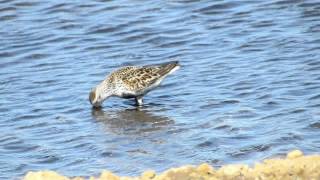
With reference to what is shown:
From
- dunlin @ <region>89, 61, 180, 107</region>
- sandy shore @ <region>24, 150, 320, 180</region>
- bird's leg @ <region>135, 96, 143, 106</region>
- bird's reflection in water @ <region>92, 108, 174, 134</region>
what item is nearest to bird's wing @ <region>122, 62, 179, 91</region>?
dunlin @ <region>89, 61, 180, 107</region>

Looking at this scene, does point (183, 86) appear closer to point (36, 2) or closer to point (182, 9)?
point (182, 9)

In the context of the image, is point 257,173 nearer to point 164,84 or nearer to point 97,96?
point 97,96

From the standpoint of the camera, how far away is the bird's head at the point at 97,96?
14797mm

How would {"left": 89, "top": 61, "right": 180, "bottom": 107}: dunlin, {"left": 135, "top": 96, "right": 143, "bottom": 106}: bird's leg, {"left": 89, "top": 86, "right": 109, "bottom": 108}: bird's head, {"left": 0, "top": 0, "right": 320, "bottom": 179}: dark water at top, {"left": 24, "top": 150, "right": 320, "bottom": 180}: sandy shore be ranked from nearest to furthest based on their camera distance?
{"left": 24, "top": 150, "right": 320, "bottom": 180}: sandy shore
{"left": 0, "top": 0, "right": 320, "bottom": 179}: dark water at top
{"left": 89, "top": 86, "right": 109, "bottom": 108}: bird's head
{"left": 89, "top": 61, "right": 180, "bottom": 107}: dunlin
{"left": 135, "top": 96, "right": 143, "bottom": 106}: bird's leg

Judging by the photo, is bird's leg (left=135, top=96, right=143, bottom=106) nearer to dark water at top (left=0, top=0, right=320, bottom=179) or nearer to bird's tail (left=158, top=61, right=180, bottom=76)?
dark water at top (left=0, top=0, right=320, bottom=179)

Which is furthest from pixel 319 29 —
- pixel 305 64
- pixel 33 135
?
pixel 33 135

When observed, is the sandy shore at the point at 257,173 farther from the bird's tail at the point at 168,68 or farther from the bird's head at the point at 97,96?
the bird's tail at the point at 168,68

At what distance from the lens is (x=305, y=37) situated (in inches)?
656

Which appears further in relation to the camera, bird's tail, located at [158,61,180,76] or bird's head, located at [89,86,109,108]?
bird's tail, located at [158,61,180,76]

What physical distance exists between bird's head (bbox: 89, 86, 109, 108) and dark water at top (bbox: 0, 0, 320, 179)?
0.17 metres

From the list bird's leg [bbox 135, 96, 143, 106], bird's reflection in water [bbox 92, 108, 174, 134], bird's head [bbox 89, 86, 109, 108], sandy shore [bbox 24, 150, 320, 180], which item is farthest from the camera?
bird's leg [bbox 135, 96, 143, 106]

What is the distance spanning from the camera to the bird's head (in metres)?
14.8

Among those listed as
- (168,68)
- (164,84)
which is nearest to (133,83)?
(168,68)

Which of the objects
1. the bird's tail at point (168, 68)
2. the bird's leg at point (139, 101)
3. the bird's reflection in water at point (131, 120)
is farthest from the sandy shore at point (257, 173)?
the bird's leg at point (139, 101)
